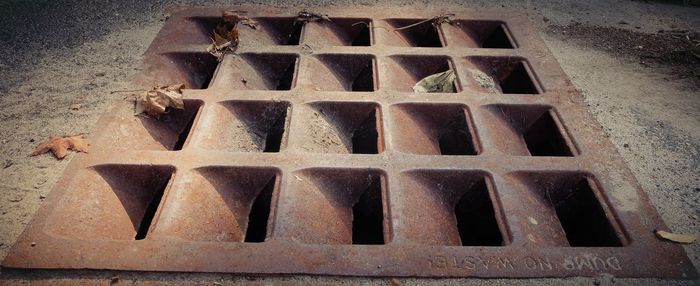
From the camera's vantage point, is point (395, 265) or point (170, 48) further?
point (170, 48)

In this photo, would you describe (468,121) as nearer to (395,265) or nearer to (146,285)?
(395,265)

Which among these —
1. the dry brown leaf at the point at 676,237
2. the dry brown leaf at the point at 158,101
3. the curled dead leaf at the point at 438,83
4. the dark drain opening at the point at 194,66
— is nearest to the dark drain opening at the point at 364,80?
the curled dead leaf at the point at 438,83

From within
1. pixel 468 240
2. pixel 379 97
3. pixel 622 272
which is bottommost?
pixel 622 272

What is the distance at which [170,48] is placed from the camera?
11.0 ft

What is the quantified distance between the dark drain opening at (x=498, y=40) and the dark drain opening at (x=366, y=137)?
5.07ft

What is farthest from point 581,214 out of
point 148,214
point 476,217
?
point 148,214

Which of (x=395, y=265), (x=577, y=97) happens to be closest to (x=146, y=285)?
(x=395, y=265)

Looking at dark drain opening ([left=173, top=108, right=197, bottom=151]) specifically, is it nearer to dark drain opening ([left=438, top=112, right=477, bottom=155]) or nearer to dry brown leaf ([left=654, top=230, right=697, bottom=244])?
dark drain opening ([left=438, top=112, right=477, bottom=155])

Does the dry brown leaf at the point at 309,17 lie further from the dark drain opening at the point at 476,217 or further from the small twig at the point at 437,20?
the dark drain opening at the point at 476,217

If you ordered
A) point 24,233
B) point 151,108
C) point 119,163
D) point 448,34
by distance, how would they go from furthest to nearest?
point 448,34
point 151,108
point 119,163
point 24,233

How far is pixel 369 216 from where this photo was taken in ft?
8.05

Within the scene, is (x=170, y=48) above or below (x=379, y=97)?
above

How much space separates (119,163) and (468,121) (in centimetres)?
200

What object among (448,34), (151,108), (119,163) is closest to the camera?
(119,163)
